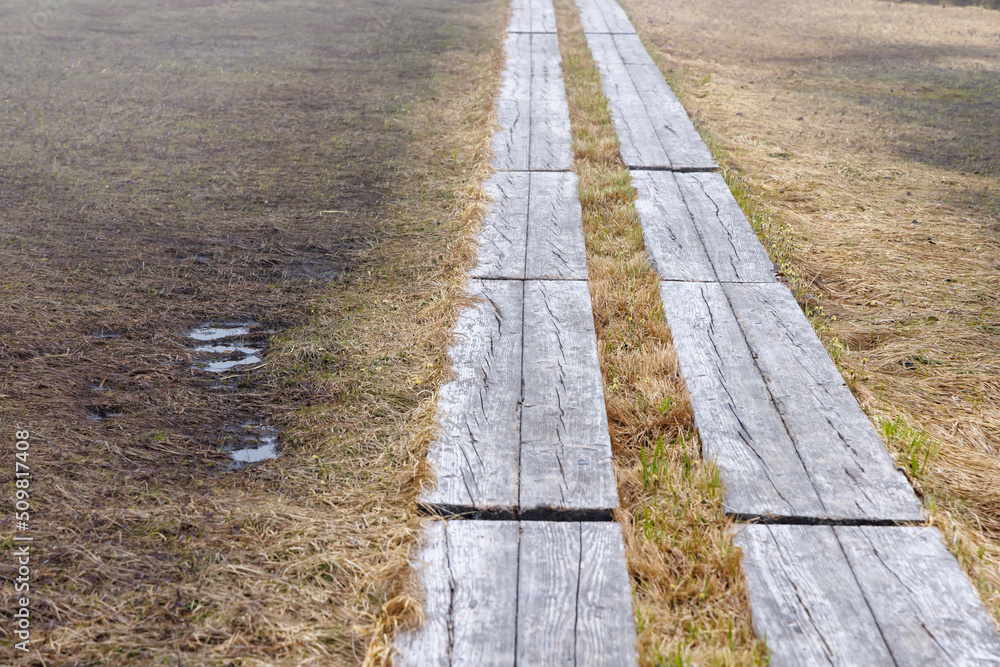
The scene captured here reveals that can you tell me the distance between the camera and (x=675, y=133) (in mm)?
5816

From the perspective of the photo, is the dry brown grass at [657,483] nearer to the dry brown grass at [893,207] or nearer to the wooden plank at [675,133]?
the dry brown grass at [893,207]

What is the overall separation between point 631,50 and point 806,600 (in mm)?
7897

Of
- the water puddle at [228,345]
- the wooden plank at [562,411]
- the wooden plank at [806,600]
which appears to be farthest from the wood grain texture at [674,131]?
the wooden plank at [806,600]

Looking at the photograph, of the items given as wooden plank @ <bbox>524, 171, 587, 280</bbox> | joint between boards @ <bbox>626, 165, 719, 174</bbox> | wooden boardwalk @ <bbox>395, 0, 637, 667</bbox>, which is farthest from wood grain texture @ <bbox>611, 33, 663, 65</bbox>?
wooden boardwalk @ <bbox>395, 0, 637, 667</bbox>

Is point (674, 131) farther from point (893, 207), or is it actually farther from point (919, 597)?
point (919, 597)

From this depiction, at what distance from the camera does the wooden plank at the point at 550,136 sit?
17.0 ft

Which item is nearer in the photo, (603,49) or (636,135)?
(636,135)

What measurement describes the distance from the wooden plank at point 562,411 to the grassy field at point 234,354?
14.7 inches

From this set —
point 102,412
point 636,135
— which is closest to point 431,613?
point 102,412

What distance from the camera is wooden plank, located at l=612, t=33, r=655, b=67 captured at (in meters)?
8.15

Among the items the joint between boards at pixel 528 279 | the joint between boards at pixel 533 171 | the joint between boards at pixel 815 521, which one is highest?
the joint between boards at pixel 533 171

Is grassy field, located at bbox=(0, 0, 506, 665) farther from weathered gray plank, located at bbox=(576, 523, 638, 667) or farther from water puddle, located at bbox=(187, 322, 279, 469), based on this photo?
weathered gray plank, located at bbox=(576, 523, 638, 667)

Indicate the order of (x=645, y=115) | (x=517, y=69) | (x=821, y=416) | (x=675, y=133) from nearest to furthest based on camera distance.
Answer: (x=821, y=416)
(x=675, y=133)
(x=645, y=115)
(x=517, y=69)

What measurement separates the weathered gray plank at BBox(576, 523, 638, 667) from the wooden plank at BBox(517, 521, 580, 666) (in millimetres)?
22
